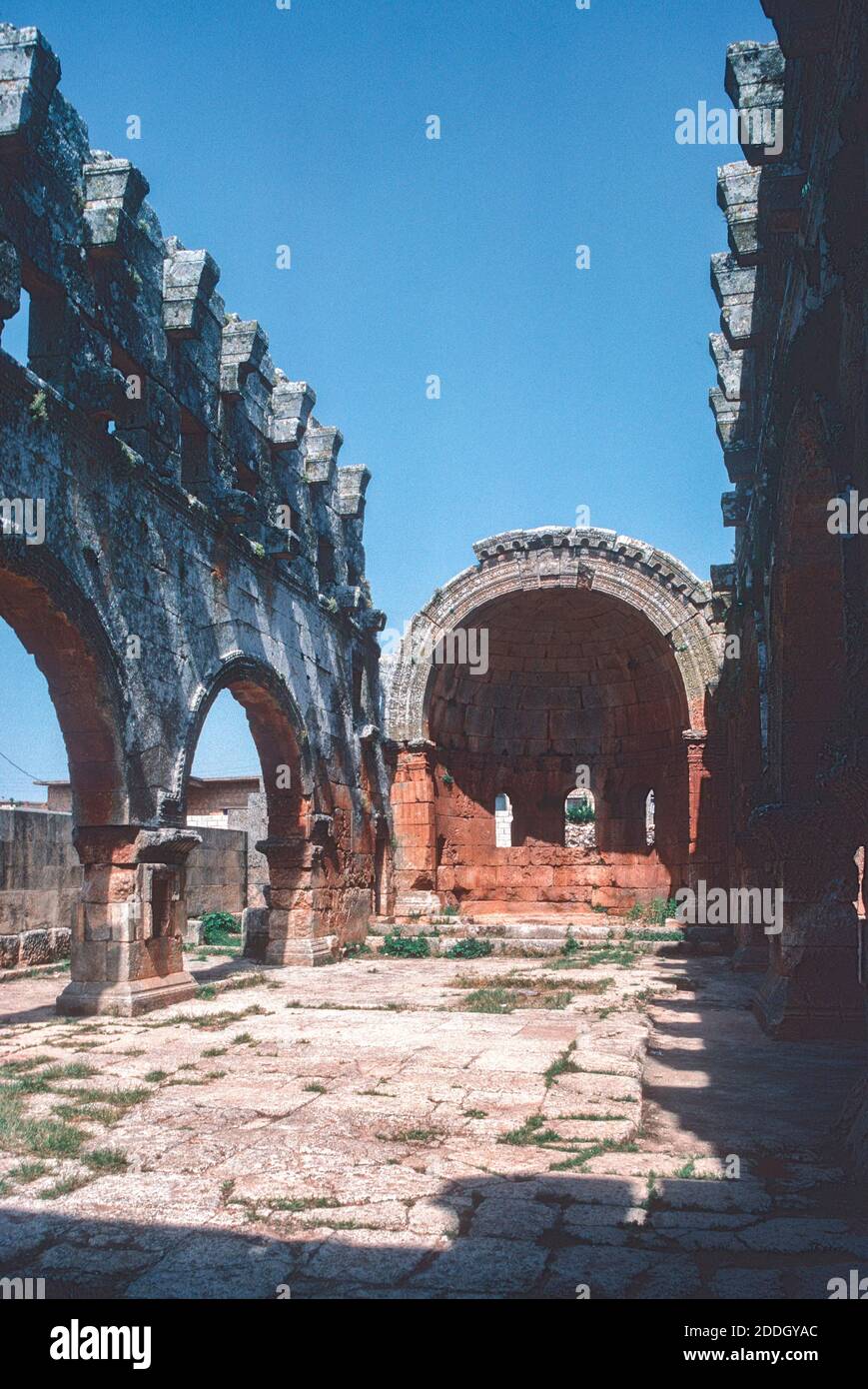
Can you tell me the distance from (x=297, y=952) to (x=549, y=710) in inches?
321

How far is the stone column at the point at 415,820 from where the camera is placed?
675 inches

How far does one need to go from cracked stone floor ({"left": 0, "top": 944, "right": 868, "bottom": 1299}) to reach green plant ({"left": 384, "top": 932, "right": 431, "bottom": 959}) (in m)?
6.26

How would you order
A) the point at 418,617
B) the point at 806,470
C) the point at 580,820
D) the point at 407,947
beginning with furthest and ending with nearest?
1. the point at 580,820
2. the point at 418,617
3. the point at 407,947
4. the point at 806,470

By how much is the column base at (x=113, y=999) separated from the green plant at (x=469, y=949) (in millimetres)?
5847

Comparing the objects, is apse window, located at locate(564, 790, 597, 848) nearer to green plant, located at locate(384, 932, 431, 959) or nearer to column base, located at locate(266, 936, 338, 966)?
green plant, located at locate(384, 932, 431, 959)

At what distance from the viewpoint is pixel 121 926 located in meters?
9.20

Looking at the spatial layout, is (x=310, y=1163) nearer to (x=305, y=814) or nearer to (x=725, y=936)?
(x=305, y=814)

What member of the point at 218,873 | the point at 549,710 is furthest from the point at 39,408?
the point at 549,710

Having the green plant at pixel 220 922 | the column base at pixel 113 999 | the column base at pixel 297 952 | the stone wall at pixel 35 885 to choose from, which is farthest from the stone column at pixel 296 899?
the column base at pixel 113 999

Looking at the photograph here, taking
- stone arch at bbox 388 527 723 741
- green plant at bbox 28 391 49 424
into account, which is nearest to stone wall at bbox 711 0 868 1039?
green plant at bbox 28 391 49 424

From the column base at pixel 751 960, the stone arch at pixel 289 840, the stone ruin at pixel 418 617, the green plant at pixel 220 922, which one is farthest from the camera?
the green plant at pixel 220 922

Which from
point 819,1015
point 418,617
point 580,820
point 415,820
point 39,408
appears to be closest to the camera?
point 819,1015

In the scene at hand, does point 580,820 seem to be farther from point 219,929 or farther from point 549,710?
point 219,929

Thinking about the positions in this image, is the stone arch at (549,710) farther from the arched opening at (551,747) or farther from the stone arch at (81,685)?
the stone arch at (81,685)
